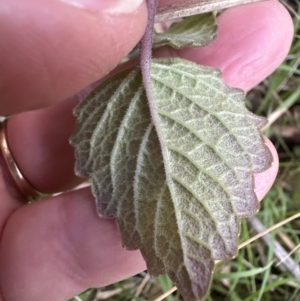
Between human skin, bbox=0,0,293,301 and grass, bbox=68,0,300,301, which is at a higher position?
Result: human skin, bbox=0,0,293,301

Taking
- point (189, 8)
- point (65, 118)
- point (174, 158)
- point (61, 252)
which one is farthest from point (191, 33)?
point (61, 252)

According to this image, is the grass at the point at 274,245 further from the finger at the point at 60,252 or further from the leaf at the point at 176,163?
the leaf at the point at 176,163

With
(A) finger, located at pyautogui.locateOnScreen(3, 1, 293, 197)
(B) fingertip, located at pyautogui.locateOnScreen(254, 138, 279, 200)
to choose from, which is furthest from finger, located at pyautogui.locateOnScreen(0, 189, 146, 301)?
(B) fingertip, located at pyautogui.locateOnScreen(254, 138, 279, 200)

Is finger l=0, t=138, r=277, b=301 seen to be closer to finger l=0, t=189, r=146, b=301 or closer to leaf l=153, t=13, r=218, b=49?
finger l=0, t=189, r=146, b=301

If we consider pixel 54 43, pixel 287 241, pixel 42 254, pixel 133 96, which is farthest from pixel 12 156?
pixel 287 241

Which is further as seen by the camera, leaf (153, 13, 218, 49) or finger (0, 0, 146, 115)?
leaf (153, 13, 218, 49)

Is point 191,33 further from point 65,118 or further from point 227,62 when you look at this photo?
point 65,118

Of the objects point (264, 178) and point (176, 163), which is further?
point (264, 178)

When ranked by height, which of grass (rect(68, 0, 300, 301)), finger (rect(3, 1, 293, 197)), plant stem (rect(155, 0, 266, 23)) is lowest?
grass (rect(68, 0, 300, 301))
